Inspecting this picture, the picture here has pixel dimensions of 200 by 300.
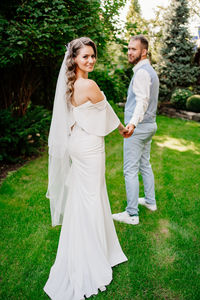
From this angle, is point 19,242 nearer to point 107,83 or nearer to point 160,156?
point 160,156

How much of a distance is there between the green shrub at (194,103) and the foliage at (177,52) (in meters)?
2.27

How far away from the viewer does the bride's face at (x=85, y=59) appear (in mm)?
2092

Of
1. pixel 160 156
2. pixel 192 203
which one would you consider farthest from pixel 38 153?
pixel 192 203

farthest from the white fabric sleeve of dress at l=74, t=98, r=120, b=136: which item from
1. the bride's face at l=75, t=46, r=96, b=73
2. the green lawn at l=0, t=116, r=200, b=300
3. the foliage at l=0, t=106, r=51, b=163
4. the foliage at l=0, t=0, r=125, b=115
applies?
the foliage at l=0, t=106, r=51, b=163

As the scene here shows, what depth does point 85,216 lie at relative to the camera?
7.22 feet

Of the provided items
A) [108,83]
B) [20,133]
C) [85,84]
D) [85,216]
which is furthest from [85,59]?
[108,83]

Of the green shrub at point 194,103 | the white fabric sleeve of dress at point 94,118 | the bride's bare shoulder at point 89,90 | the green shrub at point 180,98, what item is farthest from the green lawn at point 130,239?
the green shrub at point 180,98

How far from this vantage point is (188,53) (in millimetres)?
13102

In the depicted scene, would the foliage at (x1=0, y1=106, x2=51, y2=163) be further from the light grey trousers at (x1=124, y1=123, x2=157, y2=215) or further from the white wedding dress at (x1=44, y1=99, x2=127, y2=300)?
the white wedding dress at (x1=44, y1=99, x2=127, y2=300)

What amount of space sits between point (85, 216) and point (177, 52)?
13.1m

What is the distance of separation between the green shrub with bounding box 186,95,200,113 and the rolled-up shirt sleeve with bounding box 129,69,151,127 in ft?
28.6

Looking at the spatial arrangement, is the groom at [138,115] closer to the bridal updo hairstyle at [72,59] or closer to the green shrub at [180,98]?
the bridal updo hairstyle at [72,59]

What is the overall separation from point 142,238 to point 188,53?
42.4 feet

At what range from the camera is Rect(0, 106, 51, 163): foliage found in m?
4.77
